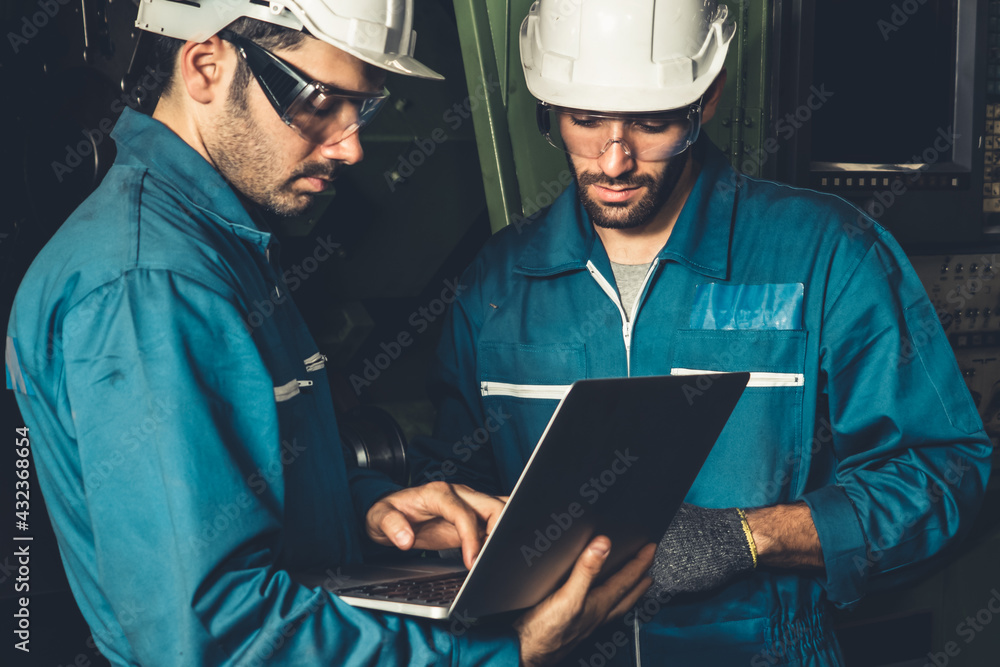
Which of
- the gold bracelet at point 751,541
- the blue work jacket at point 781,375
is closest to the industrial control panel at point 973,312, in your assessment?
the blue work jacket at point 781,375

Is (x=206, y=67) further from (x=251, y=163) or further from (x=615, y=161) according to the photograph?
(x=615, y=161)

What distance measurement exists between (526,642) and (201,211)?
2.35ft

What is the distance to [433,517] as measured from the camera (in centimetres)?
157

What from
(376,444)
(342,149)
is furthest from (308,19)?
(376,444)

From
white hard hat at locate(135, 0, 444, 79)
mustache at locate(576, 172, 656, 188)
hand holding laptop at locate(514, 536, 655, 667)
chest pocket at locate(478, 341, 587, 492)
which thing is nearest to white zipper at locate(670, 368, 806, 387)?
chest pocket at locate(478, 341, 587, 492)

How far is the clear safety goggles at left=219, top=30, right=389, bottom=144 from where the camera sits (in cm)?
133

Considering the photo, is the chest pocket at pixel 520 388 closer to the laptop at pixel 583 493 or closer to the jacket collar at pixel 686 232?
the jacket collar at pixel 686 232

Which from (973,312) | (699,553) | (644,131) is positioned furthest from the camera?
(973,312)

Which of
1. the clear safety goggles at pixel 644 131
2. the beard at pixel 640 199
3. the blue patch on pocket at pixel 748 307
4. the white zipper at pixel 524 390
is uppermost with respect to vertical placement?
the clear safety goggles at pixel 644 131

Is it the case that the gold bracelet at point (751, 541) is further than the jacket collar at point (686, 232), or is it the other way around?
the jacket collar at point (686, 232)

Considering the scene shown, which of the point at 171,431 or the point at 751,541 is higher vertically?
the point at 171,431

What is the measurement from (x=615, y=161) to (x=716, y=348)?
38 centimetres

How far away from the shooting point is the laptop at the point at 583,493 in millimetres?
1064

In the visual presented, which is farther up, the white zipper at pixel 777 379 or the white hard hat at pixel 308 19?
the white hard hat at pixel 308 19
